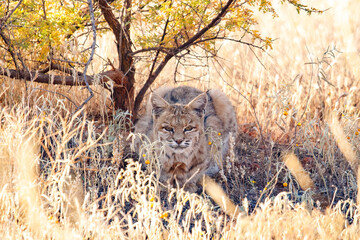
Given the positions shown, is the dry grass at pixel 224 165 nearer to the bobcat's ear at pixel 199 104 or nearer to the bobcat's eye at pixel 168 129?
the bobcat's eye at pixel 168 129

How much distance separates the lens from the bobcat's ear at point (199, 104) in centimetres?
458

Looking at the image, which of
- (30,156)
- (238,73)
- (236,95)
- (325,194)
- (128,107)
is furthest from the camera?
(238,73)

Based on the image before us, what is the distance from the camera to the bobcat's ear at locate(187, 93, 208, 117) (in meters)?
4.58

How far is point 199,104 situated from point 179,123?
310 millimetres

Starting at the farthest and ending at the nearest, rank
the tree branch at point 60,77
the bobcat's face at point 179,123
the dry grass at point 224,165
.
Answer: the tree branch at point 60,77, the bobcat's face at point 179,123, the dry grass at point 224,165

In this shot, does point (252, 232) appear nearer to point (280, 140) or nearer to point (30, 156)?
point (30, 156)

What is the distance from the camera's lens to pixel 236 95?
688 cm

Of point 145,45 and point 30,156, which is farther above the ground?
point 145,45

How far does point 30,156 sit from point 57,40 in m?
1.61

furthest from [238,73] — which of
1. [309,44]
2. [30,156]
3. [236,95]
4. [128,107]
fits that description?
[30,156]

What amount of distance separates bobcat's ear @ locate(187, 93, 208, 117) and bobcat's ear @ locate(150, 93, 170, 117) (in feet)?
0.80

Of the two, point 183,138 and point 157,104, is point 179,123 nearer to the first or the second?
point 183,138

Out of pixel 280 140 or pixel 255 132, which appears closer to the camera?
pixel 280 140

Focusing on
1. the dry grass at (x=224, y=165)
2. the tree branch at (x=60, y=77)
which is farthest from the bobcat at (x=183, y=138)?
the tree branch at (x=60, y=77)
